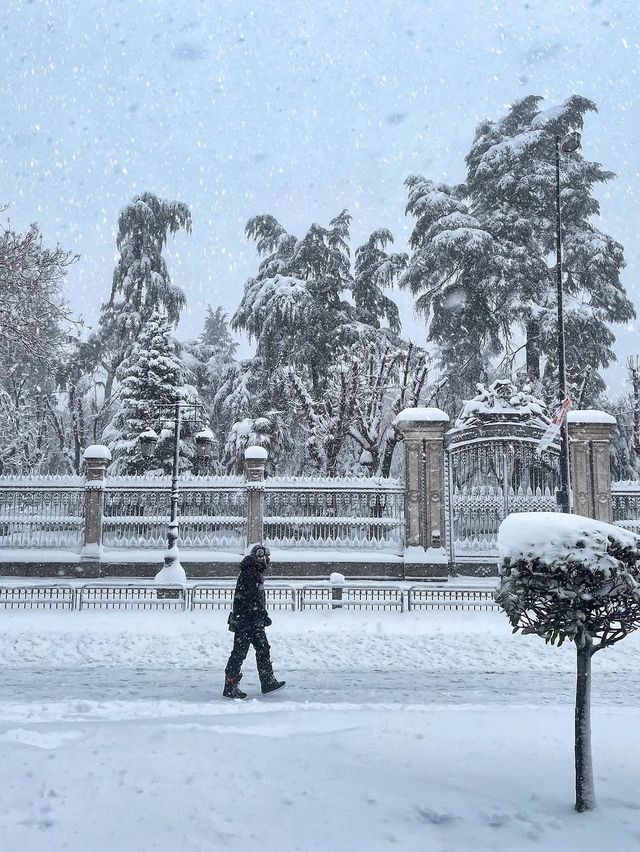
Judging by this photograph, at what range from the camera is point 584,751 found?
4.71 metres

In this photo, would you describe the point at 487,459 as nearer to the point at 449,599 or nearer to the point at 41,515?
the point at 449,599

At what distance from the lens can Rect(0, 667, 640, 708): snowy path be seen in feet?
25.8

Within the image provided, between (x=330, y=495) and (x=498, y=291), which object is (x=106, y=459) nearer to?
(x=330, y=495)

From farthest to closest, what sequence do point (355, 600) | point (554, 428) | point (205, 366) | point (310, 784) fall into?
point (205, 366), point (554, 428), point (355, 600), point (310, 784)

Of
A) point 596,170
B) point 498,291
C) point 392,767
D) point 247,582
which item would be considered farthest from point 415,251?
point 392,767

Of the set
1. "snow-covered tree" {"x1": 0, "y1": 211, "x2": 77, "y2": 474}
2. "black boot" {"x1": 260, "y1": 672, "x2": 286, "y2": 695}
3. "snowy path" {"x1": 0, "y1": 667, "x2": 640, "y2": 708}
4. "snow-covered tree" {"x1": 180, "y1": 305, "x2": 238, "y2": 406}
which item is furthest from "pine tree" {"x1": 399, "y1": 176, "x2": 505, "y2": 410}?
"black boot" {"x1": 260, "y1": 672, "x2": 286, "y2": 695}

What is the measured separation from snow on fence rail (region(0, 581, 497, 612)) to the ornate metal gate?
4.07m

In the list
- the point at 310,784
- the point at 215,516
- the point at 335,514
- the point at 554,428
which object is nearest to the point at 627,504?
the point at 554,428

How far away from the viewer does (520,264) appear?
28.6m

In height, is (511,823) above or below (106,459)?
below

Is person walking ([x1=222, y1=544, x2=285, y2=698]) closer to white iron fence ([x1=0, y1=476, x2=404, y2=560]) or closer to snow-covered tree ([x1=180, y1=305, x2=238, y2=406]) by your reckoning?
white iron fence ([x1=0, y1=476, x2=404, y2=560])

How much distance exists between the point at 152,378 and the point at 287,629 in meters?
19.3

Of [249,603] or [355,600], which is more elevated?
[249,603]

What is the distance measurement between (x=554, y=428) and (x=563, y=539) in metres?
13.1
